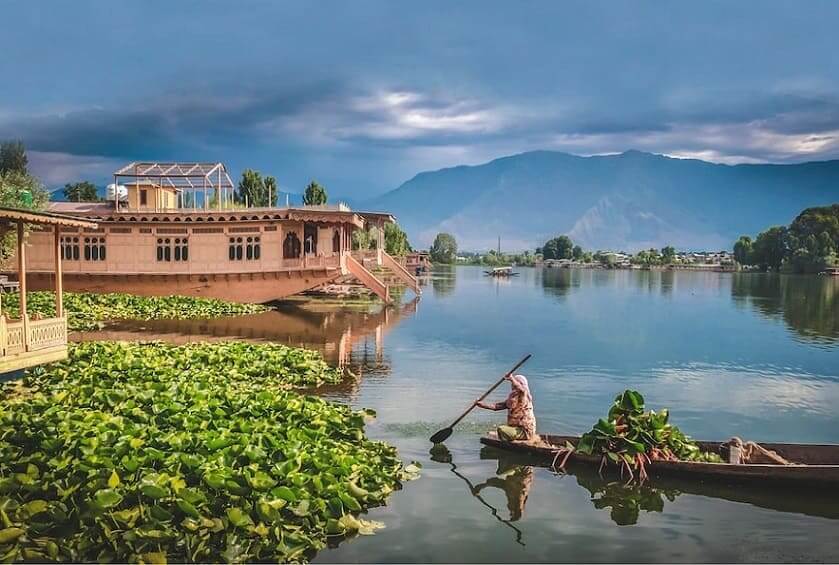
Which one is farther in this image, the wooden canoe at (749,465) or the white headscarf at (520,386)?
the white headscarf at (520,386)

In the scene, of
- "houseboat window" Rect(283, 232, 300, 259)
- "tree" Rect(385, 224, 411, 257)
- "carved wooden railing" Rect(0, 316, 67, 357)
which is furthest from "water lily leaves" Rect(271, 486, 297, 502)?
"tree" Rect(385, 224, 411, 257)

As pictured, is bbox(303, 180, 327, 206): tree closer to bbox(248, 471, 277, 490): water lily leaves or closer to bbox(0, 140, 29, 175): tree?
bbox(0, 140, 29, 175): tree

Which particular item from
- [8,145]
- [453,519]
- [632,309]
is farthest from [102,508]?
[8,145]

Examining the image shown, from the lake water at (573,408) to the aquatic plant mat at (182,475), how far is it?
2.04ft

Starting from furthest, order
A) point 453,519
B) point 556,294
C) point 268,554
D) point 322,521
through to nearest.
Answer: point 556,294
point 453,519
point 322,521
point 268,554

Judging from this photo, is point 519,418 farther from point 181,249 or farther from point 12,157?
point 12,157

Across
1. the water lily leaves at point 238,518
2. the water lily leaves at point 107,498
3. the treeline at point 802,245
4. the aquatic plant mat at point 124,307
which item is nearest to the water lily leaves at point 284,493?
the water lily leaves at point 238,518

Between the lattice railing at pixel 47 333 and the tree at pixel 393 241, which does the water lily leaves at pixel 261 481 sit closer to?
the lattice railing at pixel 47 333

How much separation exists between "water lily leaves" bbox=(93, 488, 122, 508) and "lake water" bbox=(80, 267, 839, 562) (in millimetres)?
2294

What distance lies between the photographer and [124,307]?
27.8m

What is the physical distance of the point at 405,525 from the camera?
28.4ft

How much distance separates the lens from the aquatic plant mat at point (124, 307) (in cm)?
2500

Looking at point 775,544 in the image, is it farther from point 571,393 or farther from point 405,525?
point 571,393

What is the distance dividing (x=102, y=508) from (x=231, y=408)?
368 cm
